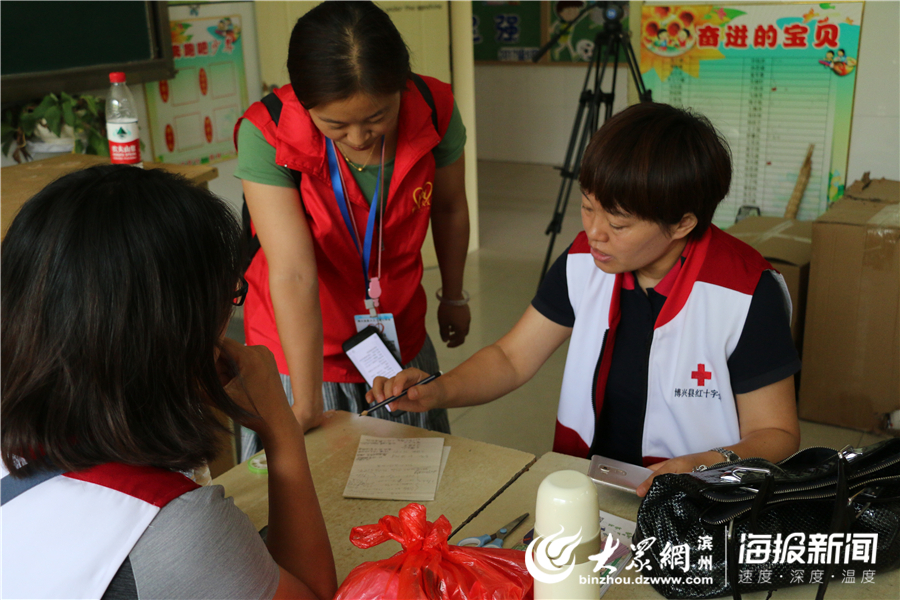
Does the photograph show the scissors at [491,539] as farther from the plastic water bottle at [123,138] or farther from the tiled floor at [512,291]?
the plastic water bottle at [123,138]

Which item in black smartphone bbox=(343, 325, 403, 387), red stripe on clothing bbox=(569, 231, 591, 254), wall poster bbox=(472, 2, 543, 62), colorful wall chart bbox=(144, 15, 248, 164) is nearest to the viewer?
red stripe on clothing bbox=(569, 231, 591, 254)

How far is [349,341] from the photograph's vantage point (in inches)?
64.9

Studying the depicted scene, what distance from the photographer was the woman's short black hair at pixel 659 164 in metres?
1.26

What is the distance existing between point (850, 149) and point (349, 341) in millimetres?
2565

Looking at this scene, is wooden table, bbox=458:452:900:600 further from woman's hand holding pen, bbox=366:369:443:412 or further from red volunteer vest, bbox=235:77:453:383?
red volunteer vest, bbox=235:77:453:383

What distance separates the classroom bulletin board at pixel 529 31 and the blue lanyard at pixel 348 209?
5344mm

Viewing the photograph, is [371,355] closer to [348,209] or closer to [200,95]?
[348,209]

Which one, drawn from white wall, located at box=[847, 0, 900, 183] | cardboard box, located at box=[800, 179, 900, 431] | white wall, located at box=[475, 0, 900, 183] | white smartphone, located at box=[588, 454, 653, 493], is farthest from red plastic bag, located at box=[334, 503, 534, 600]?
white wall, located at box=[475, 0, 900, 183]

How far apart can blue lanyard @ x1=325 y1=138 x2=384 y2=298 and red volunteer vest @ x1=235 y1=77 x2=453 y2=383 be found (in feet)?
0.03

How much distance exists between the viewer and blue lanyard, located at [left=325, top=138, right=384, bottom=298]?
5.03ft

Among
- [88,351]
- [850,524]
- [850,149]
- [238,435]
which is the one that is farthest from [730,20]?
[88,351]

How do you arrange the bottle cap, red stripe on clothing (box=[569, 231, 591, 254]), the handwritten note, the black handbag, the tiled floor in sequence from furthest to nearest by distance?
the tiled floor < red stripe on clothing (box=[569, 231, 591, 254]) < the handwritten note < the black handbag < the bottle cap

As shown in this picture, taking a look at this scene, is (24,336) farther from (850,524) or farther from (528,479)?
(850,524)

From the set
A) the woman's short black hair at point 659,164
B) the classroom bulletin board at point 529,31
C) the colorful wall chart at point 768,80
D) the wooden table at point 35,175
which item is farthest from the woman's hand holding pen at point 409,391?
the classroom bulletin board at point 529,31
